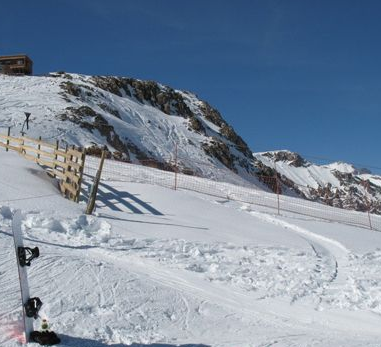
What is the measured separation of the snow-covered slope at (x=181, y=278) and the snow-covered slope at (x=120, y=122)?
24042 millimetres

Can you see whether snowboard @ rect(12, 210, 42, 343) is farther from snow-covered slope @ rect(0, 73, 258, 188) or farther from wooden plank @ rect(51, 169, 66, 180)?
snow-covered slope @ rect(0, 73, 258, 188)

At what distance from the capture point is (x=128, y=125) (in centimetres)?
6038

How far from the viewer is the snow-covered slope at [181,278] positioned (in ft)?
20.3

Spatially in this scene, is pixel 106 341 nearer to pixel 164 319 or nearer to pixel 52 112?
pixel 164 319

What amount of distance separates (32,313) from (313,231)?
11291 millimetres

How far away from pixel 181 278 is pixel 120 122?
5232cm

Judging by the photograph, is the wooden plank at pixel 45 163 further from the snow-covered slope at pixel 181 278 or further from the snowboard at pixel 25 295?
the snowboard at pixel 25 295

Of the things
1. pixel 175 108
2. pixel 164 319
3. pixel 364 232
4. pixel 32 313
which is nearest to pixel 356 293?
pixel 164 319

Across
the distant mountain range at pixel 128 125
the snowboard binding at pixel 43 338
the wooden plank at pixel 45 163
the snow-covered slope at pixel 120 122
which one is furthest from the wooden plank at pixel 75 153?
the snow-covered slope at pixel 120 122

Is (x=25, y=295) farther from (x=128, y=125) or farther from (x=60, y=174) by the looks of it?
(x=128, y=125)

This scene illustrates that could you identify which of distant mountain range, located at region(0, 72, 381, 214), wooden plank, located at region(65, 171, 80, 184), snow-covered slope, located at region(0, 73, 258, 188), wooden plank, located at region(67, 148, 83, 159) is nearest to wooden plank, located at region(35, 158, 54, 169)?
wooden plank, located at region(67, 148, 83, 159)

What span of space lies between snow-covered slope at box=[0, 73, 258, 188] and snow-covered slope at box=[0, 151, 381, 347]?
24042mm

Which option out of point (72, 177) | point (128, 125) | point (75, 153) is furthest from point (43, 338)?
point (128, 125)

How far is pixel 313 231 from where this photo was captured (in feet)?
49.2
